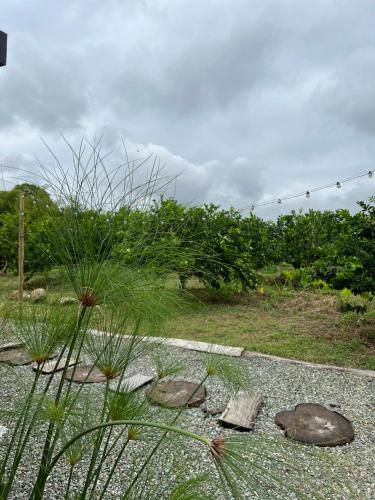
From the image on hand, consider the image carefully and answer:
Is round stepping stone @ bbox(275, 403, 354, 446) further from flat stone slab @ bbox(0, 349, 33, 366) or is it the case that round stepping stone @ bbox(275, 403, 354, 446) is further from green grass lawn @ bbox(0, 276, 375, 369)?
flat stone slab @ bbox(0, 349, 33, 366)

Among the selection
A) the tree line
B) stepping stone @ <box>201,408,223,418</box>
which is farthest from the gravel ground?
the tree line

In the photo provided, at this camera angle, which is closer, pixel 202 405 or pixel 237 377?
pixel 237 377

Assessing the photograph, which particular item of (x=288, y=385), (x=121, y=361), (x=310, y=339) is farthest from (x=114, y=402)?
(x=310, y=339)

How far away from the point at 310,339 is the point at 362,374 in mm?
1111

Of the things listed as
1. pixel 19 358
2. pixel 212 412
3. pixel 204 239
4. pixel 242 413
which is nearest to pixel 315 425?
pixel 242 413

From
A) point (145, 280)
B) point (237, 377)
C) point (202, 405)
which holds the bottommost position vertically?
point (202, 405)

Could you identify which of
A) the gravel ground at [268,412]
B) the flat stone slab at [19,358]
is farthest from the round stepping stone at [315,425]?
the flat stone slab at [19,358]

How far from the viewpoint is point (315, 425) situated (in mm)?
2406

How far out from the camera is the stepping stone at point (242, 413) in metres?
2.35

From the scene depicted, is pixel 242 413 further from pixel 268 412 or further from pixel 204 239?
pixel 204 239

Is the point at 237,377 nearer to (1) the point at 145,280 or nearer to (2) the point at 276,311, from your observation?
(1) the point at 145,280

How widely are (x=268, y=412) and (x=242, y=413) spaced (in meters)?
0.25

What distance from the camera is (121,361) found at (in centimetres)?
101

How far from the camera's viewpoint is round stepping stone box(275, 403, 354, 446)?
2.25m
